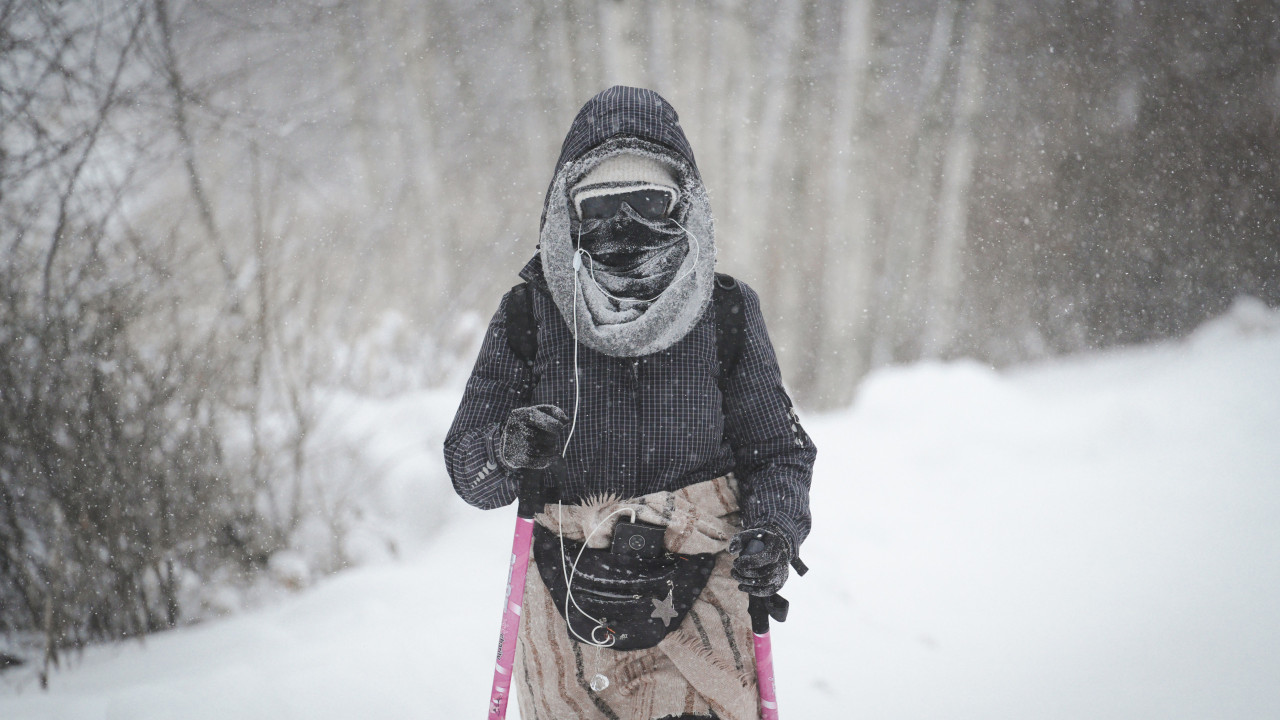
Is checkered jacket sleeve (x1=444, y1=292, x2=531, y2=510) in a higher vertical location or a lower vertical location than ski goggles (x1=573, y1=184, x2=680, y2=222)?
lower

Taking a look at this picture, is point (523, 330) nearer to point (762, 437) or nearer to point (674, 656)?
point (762, 437)

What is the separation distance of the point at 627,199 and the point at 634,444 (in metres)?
0.52

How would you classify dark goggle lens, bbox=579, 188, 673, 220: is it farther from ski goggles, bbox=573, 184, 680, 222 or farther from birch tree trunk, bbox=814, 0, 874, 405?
birch tree trunk, bbox=814, 0, 874, 405

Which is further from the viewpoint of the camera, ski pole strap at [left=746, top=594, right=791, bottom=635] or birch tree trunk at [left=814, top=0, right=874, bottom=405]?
birch tree trunk at [left=814, top=0, right=874, bottom=405]

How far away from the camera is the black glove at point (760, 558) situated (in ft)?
3.98

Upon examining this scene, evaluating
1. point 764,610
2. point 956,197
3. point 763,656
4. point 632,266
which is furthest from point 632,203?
point 956,197

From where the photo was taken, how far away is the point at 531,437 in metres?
1.22

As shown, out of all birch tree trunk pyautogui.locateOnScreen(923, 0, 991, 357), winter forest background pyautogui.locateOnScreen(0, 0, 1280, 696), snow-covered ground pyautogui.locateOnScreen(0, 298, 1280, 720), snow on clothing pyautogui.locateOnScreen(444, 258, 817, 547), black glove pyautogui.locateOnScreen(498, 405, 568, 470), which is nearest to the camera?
black glove pyautogui.locateOnScreen(498, 405, 568, 470)

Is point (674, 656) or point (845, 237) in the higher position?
point (845, 237)

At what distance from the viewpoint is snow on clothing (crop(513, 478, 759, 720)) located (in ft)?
4.32

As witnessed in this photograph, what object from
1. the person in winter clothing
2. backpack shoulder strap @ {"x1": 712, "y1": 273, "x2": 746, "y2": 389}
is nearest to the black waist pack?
the person in winter clothing

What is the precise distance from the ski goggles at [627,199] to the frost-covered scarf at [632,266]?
0.07ft

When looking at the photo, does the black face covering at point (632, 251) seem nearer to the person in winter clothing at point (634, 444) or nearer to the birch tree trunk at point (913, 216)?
the person in winter clothing at point (634, 444)

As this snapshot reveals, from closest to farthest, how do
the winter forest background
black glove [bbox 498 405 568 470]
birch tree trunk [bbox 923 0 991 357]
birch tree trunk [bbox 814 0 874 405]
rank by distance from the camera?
black glove [bbox 498 405 568 470] → the winter forest background → birch tree trunk [bbox 923 0 991 357] → birch tree trunk [bbox 814 0 874 405]
